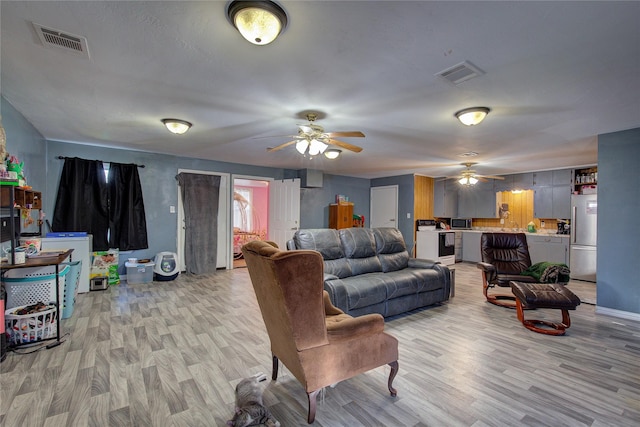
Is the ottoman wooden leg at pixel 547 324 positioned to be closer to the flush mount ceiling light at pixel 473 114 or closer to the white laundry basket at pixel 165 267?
the flush mount ceiling light at pixel 473 114

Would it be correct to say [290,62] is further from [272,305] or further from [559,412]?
[559,412]

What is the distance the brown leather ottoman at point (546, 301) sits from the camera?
3051 mm

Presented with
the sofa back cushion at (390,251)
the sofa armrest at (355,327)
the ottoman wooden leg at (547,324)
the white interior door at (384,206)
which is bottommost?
the ottoman wooden leg at (547,324)

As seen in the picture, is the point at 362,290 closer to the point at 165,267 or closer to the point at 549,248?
the point at 165,267

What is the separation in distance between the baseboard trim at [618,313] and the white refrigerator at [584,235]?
1.95m

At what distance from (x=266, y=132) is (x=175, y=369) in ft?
9.38

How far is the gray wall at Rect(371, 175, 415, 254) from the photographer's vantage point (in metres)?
7.59

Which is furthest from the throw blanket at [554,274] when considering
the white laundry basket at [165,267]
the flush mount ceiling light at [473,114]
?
the white laundry basket at [165,267]

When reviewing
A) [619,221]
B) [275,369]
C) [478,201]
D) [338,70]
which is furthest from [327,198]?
[275,369]

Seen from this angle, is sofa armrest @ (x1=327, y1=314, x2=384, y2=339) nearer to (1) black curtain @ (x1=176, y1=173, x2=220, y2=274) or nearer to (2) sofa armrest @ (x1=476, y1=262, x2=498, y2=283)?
(2) sofa armrest @ (x1=476, y1=262, x2=498, y2=283)

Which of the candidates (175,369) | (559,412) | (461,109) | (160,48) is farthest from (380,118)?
(175,369)

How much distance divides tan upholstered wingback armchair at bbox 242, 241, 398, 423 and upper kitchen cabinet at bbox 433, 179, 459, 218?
673 centimetres

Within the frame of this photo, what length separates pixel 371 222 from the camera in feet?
28.3

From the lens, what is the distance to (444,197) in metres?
8.06
